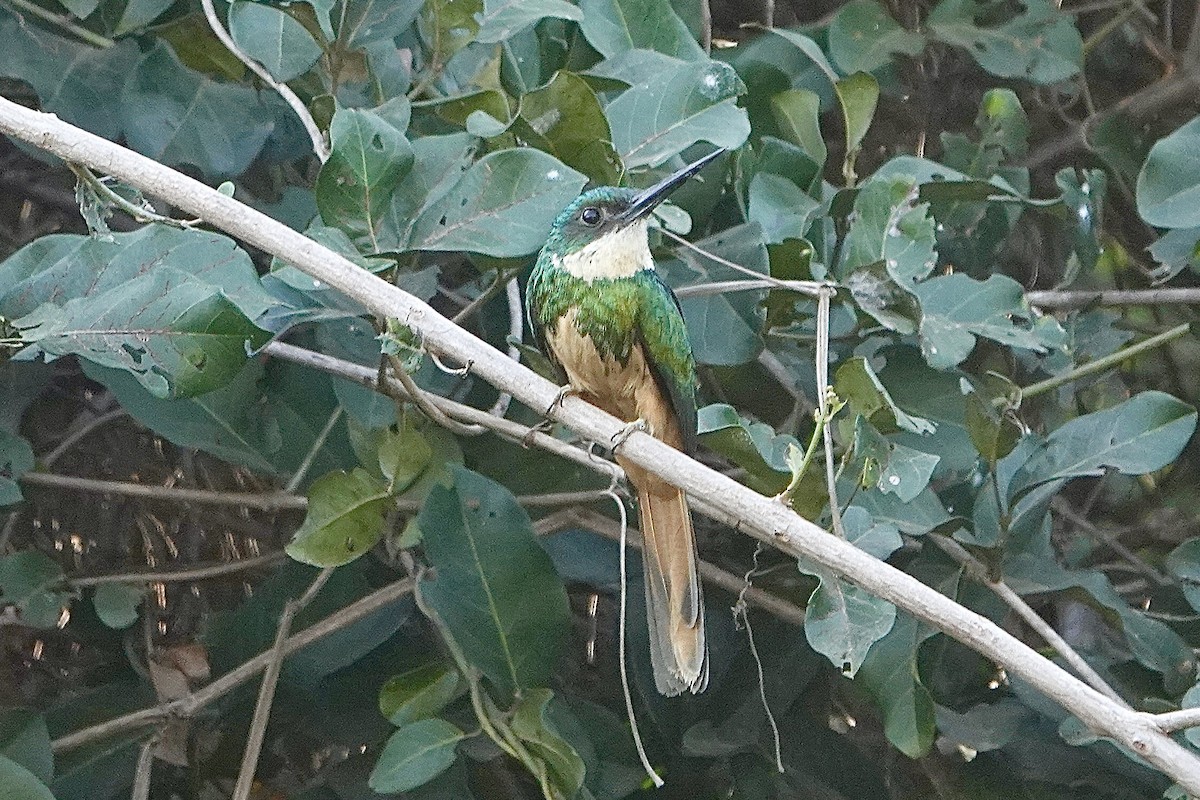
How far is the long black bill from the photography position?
159cm

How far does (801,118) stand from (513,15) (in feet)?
1.52

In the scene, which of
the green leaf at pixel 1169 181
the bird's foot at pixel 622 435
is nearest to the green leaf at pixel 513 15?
the bird's foot at pixel 622 435

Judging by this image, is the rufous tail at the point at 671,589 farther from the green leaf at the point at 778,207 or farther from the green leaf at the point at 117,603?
the green leaf at the point at 117,603

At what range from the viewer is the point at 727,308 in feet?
5.68

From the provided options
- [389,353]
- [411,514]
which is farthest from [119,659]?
[389,353]

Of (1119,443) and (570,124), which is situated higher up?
(570,124)

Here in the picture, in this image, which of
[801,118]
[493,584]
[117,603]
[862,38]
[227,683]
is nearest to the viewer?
[493,584]

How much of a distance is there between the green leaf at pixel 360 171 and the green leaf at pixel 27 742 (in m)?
0.70

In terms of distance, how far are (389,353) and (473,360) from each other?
0.12m

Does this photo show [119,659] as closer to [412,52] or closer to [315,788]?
[315,788]

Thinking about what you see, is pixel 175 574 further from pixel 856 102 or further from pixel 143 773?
pixel 856 102

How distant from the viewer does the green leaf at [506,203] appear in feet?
4.96

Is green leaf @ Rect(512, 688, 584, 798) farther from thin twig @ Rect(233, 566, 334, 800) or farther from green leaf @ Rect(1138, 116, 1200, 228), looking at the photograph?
green leaf @ Rect(1138, 116, 1200, 228)

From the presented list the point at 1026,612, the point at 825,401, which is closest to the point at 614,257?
the point at 825,401
